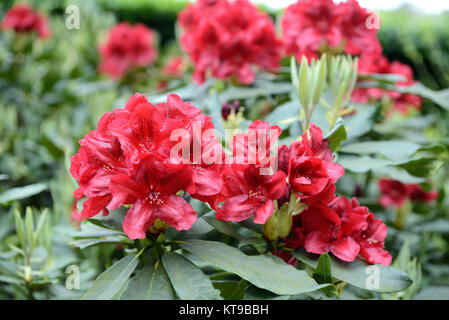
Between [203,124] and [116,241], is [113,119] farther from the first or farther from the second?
[116,241]

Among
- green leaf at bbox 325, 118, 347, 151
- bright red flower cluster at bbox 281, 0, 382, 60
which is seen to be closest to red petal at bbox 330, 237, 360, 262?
green leaf at bbox 325, 118, 347, 151

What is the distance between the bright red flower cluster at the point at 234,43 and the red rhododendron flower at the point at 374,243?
2.59 feet

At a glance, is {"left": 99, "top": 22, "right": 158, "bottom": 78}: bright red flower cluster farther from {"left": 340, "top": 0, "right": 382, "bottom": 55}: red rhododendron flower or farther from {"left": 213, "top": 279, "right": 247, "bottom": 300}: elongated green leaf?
{"left": 213, "top": 279, "right": 247, "bottom": 300}: elongated green leaf

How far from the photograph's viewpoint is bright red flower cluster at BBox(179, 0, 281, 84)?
1.54 m

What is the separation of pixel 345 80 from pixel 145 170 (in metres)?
0.66

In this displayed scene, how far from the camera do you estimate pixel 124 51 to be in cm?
276

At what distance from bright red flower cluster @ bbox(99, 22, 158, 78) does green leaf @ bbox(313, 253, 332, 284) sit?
2278mm

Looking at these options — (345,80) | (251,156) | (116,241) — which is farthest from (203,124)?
(345,80)

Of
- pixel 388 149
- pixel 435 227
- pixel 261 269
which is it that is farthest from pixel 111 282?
pixel 435 227

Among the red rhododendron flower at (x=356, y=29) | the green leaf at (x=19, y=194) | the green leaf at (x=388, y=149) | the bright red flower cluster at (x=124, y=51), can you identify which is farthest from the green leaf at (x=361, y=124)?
the bright red flower cluster at (x=124, y=51)

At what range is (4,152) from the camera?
1.99 metres

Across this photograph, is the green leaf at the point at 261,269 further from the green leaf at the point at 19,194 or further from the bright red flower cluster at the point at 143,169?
the green leaf at the point at 19,194

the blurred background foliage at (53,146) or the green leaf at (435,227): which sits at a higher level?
the blurred background foliage at (53,146)

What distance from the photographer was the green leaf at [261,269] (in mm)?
723
